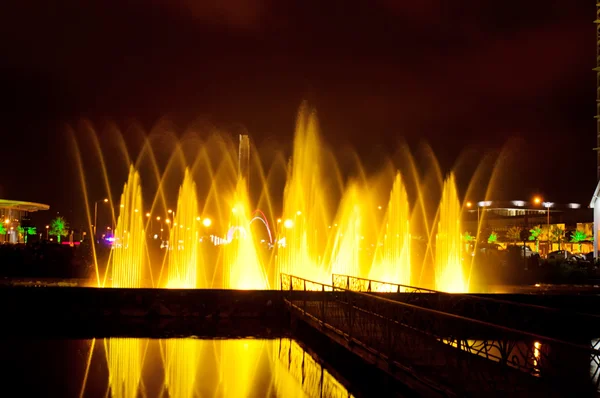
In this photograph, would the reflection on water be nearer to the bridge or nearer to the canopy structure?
the bridge

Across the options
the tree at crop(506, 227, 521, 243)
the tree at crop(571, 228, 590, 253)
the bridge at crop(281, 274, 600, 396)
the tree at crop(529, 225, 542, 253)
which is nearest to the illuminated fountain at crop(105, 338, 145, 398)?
the bridge at crop(281, 274, 600, 396)

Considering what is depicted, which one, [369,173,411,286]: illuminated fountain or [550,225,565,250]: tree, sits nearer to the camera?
[369,173,411,286]: illuminated fountain

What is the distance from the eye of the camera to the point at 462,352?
25.7ft

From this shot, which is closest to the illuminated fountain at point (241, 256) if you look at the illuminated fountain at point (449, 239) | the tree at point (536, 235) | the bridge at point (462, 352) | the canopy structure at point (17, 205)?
the illuminated fountain at point (449, 239)

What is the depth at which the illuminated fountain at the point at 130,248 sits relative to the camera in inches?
1106

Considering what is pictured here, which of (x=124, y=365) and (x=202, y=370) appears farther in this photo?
(x=124, y=365)

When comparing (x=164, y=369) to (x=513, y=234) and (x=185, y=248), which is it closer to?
(x=185, y=248)

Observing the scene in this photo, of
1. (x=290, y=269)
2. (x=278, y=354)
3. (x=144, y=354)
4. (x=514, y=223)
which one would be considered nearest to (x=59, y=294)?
(x=144, y=354)

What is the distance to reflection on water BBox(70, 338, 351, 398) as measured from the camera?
Result: 1029 centimetres

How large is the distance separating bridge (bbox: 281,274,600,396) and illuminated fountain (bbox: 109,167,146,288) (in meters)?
14.9

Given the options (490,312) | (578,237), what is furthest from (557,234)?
(490,312)

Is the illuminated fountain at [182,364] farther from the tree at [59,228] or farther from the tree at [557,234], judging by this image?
the tree at [59,228]

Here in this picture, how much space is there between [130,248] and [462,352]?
27353 mm

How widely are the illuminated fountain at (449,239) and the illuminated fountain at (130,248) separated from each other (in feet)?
42.8
